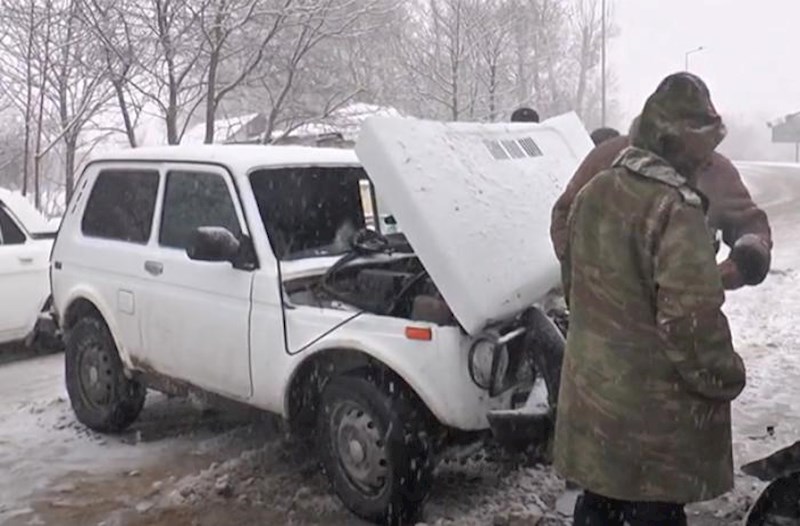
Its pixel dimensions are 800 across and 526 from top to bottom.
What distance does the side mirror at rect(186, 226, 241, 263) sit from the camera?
4.61m

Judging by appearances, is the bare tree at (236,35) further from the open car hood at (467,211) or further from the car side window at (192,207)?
the open car hood at (467,211)

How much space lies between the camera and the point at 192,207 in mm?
5402

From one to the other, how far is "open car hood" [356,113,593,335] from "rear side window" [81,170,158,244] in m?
2.00

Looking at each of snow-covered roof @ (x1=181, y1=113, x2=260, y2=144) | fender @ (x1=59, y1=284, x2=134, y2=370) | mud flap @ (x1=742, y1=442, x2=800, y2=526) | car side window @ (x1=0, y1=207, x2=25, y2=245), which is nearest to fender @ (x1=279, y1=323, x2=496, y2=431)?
mud flap @ (x1=742, y1=442, x2=800, y2=526)

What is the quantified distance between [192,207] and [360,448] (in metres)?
1.86

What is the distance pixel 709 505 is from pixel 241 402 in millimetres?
2453

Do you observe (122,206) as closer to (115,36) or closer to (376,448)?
(376,448)

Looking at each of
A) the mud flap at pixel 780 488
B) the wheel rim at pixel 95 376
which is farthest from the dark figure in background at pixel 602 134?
the wheel rim at pixel 95 376

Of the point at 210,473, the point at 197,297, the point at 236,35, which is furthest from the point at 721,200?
the point at 236,35

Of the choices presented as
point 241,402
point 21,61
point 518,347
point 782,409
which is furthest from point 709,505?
point 21,61

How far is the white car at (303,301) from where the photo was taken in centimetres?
418

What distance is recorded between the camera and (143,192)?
5762 millimetres

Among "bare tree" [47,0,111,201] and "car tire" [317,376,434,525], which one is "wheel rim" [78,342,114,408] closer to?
"car tire" [317,376,434,525]

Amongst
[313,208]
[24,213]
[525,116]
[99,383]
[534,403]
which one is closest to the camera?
[534,403]
